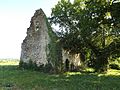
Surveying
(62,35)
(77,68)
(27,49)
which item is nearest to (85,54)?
(77,68)

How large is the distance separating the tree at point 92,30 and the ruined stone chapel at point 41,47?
322 cm

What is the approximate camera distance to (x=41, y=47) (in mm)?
47094

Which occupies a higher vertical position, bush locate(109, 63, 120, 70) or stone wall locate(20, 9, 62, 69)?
stone wall locate(20, 9, 62, 69)

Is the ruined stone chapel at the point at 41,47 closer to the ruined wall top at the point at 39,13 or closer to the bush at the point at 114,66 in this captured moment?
the ruined wall top at the point at 39,13

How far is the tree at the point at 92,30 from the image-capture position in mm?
48562

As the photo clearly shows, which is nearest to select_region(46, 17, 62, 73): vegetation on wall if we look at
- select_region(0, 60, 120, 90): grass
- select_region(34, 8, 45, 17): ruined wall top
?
select_region(34, 8, 45, 17): ruined wall top

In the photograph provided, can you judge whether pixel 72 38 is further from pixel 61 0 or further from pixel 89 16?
pixel 61 0

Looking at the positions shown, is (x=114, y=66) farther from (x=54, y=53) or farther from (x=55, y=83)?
(x=55, y=83)

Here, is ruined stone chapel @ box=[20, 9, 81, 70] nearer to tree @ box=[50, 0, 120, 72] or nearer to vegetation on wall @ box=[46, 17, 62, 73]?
vegetation on wall @ box=[46, 17, 62, 73]

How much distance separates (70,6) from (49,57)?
600 inches

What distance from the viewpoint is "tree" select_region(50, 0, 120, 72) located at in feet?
159

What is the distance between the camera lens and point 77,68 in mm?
57000

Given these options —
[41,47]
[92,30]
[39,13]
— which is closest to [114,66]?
[92,30]

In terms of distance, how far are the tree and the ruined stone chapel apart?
3.22m
